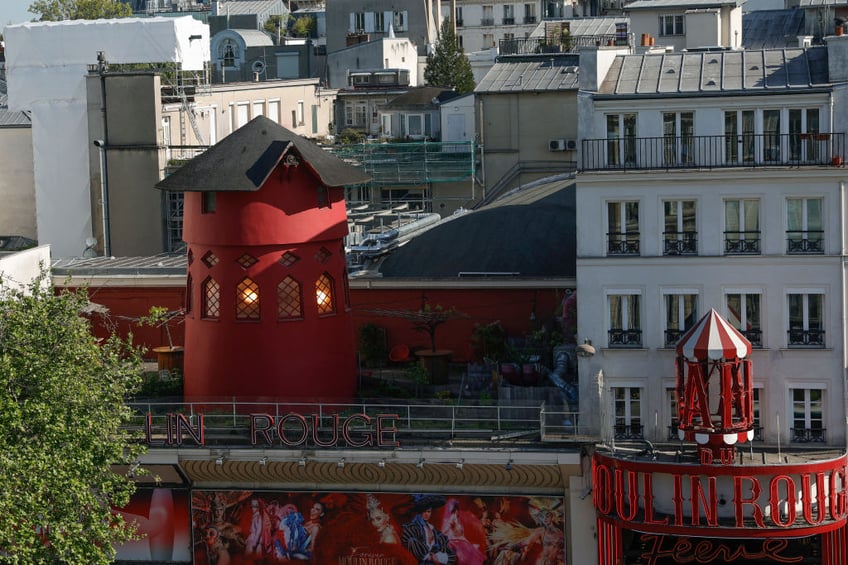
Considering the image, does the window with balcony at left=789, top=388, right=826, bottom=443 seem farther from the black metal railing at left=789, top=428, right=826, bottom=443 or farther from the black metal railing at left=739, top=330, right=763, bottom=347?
the black metal railing at left=739, top=330, right=763, bottom=347

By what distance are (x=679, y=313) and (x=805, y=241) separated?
353 centimetres

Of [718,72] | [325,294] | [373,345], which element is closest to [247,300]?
[325,294]

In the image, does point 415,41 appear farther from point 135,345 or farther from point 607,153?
point 607,153

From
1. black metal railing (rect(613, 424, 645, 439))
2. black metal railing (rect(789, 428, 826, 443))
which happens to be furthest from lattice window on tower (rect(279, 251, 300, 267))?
black metal railing (rect(789, 428, 826, 443))

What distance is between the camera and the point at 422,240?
63688 mm

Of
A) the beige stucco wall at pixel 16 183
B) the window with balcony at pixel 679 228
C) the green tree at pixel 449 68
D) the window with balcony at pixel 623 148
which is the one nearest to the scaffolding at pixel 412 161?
the beige stucco wall at pixel 16 183

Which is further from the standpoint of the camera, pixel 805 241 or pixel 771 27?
pixel 771 27

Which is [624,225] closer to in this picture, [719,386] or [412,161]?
[719,386]

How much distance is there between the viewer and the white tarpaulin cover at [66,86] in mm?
80688

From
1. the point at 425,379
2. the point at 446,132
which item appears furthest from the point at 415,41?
the point at 425,379

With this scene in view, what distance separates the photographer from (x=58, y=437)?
156 feet

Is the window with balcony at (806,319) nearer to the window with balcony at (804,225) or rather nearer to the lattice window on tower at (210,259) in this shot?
the window with balcony at (804,225)

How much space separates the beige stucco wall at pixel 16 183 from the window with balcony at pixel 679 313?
44158 millimetres

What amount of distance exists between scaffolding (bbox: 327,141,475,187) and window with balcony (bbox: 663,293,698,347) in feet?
113
